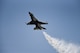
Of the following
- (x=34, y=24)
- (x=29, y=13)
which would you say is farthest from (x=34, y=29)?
(x=29, y=13)

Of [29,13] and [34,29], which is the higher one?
[29,13]

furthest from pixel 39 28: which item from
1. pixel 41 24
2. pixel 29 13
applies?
pixel 29 13

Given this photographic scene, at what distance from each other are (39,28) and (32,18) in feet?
7.05

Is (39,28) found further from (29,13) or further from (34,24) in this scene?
(29,13)

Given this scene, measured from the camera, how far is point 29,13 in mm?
32719

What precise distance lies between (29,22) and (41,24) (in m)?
2.15

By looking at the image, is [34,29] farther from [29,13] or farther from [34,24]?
[29,13]

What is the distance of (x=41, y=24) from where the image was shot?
107ft

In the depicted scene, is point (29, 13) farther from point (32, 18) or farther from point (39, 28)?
point (39, 28)

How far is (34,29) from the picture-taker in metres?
32.7

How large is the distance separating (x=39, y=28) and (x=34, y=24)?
3.93ft

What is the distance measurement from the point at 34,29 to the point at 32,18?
1991mm

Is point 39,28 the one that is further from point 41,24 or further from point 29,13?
point 29,13

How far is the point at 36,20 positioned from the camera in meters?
32.4
